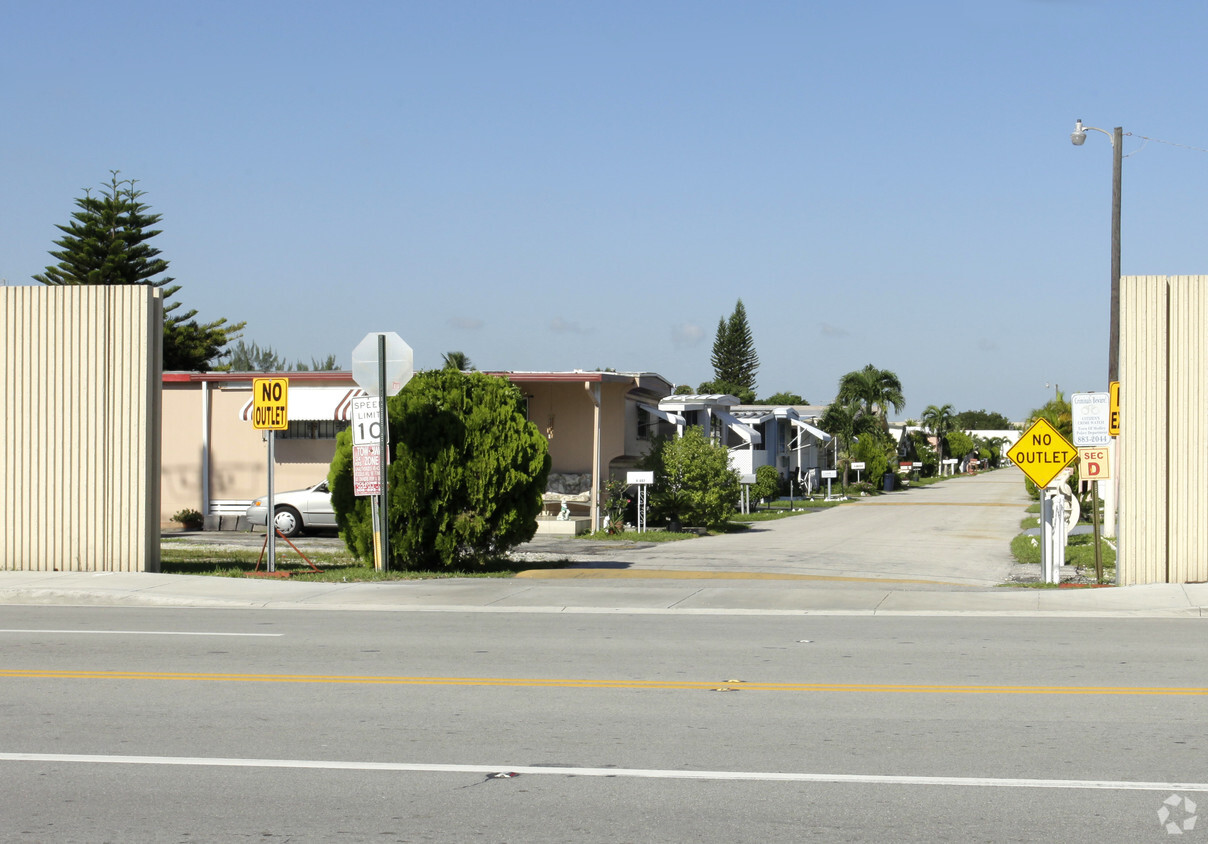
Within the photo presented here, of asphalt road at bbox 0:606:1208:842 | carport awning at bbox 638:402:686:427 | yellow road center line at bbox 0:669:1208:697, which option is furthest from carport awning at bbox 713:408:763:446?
yellow road center line at bbox 0:669:1208:697

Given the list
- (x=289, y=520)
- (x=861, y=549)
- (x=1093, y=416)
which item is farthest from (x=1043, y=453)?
(x=289, y=520)

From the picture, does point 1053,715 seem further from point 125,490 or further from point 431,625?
point 125,490

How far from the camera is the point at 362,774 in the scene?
6.73 m

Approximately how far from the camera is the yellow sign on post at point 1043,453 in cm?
1716

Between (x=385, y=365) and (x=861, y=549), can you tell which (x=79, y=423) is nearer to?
(x=385, y=365)

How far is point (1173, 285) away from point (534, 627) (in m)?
9.73

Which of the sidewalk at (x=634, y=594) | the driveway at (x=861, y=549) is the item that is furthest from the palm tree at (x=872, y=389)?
the sidewalk at (x=634, y=594)

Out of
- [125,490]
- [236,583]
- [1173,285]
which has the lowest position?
[236,583]

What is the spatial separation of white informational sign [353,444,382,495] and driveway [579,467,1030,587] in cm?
529

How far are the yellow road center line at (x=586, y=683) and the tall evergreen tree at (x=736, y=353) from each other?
4459 inches

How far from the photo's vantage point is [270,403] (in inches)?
675

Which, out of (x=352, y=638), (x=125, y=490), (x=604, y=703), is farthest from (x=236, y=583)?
(x=604, y=703)

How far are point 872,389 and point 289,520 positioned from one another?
5672 centimetres

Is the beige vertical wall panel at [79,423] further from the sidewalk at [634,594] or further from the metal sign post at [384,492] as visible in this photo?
the metal sign post at [384,492]
